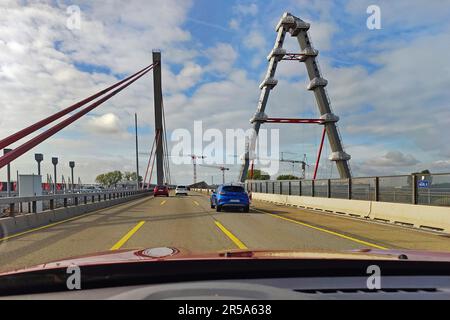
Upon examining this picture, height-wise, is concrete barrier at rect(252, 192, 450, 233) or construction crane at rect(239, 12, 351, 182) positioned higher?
construction crane at rect(239, 12, 351, 182)

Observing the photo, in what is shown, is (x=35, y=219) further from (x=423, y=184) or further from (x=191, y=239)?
(x=423, y=184)

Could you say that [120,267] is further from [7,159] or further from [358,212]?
[358,212]

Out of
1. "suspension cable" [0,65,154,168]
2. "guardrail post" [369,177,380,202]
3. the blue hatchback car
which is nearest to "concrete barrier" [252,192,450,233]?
"guardrail post" [369,177,380,202]

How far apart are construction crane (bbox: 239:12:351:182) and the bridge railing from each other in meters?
29.8

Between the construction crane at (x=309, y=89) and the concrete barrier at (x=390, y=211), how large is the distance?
31081mm

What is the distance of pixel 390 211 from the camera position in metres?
18.8

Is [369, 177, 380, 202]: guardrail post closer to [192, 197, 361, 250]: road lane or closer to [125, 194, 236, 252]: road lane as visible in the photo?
[192, 197, 361, 250]: road lane

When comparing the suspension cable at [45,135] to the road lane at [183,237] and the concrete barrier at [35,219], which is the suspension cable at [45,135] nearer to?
the concrete barrier at [35,219]

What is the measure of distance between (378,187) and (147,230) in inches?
444

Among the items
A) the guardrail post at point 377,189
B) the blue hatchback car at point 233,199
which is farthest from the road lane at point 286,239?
the blue hatchback car at point 233,199

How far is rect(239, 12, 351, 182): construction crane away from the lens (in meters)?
60.2

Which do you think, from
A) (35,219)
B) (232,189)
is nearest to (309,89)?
(232,189)

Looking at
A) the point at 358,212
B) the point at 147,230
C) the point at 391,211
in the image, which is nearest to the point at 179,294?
the point at 147,230
